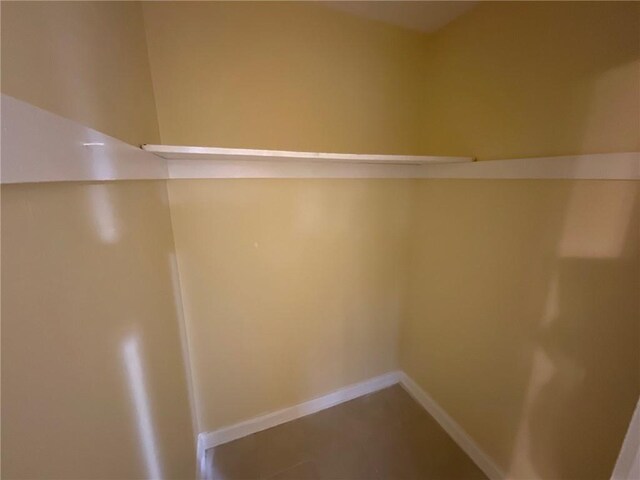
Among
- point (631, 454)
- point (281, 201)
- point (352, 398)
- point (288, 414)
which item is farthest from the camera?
point (352, 398)

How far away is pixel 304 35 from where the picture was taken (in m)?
1.19

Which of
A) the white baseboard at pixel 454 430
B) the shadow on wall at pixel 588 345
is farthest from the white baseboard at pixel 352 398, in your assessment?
the shadow on wall at pixel 588 345

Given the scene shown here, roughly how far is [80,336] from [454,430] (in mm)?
1800

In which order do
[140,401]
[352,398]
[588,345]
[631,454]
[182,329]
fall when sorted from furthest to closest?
[352,398] < [182,329] < [588,345] < [631,454] < [140,401]

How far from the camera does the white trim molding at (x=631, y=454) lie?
0.74 meters

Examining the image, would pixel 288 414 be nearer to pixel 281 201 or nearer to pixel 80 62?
pixel 281 201

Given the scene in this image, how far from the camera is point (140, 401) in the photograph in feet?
2.01

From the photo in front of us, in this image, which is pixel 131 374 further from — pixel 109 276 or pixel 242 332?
pixel 242 332

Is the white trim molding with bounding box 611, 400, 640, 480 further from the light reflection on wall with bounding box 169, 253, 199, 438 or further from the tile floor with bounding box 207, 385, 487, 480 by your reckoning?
the light reflection on wall with bounding box 169, 253, 199, 438

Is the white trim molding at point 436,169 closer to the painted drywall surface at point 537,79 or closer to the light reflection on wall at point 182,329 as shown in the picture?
the painted drywall surface at point 537,79

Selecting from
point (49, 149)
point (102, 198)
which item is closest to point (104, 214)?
point (102, 198)

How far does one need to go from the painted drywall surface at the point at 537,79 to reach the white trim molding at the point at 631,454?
804mm

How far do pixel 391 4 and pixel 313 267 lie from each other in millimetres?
1308

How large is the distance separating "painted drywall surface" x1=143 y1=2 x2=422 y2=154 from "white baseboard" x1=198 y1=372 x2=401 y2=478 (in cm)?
150
